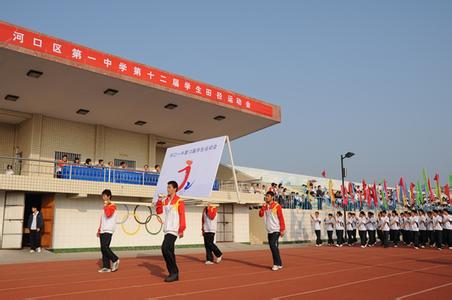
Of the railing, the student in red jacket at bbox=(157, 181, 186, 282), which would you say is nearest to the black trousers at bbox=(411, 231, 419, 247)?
the railing

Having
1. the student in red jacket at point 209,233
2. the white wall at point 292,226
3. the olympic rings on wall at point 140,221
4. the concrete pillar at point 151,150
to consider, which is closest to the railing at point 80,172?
the olympic rings on wall at point 140,221

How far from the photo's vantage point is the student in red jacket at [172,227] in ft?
25.8

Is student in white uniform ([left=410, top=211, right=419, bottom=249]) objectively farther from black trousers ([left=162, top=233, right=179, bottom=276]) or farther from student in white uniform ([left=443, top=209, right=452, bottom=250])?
black trousers ([left=162, top=233, right=179, bottom=276])

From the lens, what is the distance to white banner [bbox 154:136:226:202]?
359 inches

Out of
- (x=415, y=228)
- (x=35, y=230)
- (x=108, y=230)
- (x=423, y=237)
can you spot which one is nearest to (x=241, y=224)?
(x=415, y=228)

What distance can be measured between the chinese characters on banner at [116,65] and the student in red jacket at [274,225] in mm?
10535

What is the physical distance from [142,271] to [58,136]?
Answer: 14.7 metres

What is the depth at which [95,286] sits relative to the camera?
7.38 metres

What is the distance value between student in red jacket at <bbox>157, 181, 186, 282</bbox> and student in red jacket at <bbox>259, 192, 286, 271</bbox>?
2788 mm

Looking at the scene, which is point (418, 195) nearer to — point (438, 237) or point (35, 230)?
point (438, 237)

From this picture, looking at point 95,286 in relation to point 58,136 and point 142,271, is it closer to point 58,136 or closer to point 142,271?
point 142,271

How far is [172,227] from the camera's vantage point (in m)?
8.03

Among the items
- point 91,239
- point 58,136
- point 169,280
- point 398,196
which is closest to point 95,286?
point 169,280

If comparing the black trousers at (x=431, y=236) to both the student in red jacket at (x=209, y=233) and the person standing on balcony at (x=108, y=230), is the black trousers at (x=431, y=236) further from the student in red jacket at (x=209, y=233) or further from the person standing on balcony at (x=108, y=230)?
the person standing on balcony at (x=108, y=230)
